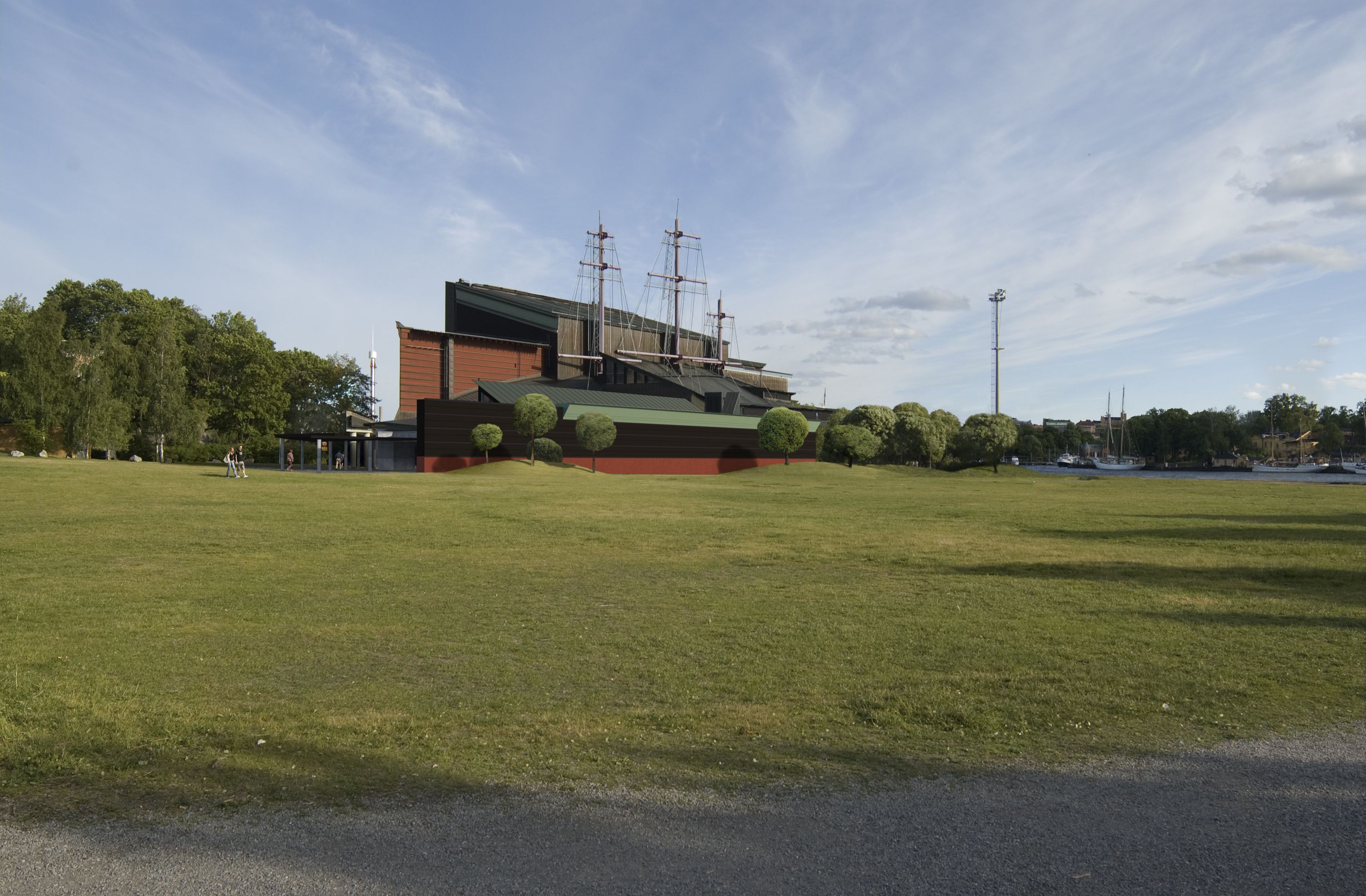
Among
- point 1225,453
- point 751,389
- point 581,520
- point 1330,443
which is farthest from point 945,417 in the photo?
point 1330,443

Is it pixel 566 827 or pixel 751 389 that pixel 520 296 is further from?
A: pixel 566 827

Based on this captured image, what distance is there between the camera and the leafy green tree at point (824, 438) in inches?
2940

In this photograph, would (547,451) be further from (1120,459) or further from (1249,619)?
(1120,459)

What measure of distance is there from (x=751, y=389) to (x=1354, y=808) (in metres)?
93.5

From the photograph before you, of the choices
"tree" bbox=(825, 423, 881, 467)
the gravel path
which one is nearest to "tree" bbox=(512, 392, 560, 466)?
"tree" bbox=(825, 423, 881, 467)

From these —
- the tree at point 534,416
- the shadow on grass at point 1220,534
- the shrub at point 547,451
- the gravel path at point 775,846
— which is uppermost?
the tree at point 534,416

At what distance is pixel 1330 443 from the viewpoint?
14875 centimetres

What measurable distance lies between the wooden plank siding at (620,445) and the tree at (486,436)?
1.60 meters

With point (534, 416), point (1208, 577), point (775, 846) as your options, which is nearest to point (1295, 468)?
point (534, 416)

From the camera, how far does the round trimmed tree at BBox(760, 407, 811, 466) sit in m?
67.6

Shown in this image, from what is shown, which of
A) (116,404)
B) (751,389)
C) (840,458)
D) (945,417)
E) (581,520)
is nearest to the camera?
(581,520)

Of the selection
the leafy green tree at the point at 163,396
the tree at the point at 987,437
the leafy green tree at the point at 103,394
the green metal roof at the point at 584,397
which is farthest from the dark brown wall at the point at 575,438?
the leafy green tree at the point at 163,396

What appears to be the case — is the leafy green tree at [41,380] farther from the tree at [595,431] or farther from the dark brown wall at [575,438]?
the tree at [595,431]

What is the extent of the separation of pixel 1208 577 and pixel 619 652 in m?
12.0
